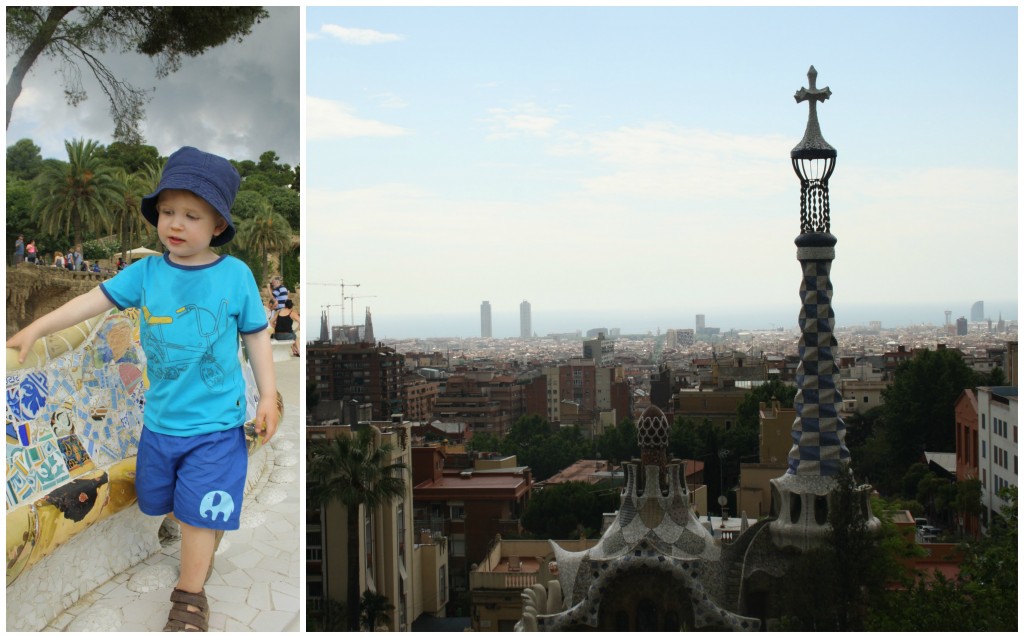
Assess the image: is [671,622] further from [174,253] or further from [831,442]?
[174,253]

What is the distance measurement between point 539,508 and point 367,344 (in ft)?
5.86

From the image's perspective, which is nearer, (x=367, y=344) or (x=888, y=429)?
(x=367, y=344)

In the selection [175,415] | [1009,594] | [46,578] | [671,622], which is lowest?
[671,622]

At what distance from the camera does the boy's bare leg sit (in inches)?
91.0

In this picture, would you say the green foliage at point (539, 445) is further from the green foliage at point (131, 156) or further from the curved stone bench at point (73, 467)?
the curved stone bench at point (73, 467)

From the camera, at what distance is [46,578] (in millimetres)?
2371

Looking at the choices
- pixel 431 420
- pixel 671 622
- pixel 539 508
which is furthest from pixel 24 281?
pixel 671 622

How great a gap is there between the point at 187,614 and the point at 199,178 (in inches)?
40.6

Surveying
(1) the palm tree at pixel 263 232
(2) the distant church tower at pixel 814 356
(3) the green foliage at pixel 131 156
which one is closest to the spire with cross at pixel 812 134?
(2) the distant church tower at pixel 814 356

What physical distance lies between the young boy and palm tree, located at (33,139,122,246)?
949 centimetres

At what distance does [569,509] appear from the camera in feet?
18.5

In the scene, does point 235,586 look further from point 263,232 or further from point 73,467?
point 263,232

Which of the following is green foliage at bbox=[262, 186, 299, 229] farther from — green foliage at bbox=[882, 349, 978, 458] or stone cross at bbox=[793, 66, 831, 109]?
stone cross at bbox=[793, 66, 831, 109]

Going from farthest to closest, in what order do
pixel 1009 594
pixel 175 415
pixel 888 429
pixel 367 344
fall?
pixel 888 429
pixel 367 344
pixel 1009 594
pixel 175 415
